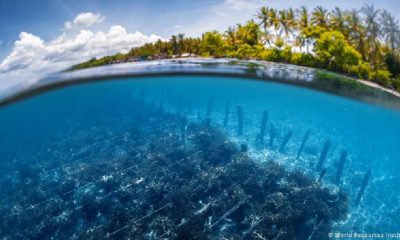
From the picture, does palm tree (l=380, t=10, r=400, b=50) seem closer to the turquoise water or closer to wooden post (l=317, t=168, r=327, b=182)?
the turquoise water

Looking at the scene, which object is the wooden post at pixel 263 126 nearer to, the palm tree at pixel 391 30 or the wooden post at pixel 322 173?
the wooden post at pixel 322 173

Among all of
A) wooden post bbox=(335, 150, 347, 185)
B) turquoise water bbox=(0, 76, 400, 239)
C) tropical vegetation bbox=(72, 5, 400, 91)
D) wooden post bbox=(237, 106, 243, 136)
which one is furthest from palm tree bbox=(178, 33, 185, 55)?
wooden post bbox=(335, 150, 347, 185)

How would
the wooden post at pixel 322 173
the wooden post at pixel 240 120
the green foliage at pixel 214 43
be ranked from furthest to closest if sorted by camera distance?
1. the green foliage at pixel 214 43
2. the wooden post at pixel 240 120
3. the wooden post at pixel 322 173

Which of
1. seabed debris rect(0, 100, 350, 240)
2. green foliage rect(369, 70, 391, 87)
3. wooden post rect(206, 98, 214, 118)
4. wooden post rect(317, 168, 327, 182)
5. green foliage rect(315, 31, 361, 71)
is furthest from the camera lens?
green foliage rect(315, 31, 361, 71)

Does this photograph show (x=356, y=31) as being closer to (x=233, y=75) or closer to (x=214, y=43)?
(x=233, y=75)

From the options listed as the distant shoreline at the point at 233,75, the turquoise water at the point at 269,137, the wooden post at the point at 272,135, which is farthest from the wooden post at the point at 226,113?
the distant shoreline at the point at 233,75

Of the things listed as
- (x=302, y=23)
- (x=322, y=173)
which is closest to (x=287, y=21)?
(x=302, y=23)

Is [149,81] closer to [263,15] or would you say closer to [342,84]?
[263,15]
